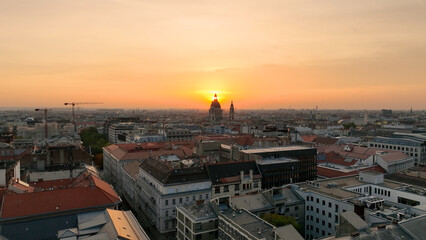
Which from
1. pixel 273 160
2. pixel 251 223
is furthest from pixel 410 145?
pixel 251 223

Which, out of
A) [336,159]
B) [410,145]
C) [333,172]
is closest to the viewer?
[333,172]

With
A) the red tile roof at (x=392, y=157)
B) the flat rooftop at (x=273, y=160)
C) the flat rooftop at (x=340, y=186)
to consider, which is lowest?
the flat rooftop at (x=340, y=186)

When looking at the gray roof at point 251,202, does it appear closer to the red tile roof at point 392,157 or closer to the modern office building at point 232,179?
→ the modern office building at point 232,179

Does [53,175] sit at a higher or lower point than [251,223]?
lower

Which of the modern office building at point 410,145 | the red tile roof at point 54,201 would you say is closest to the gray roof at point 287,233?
the red tile roof at point 54,201

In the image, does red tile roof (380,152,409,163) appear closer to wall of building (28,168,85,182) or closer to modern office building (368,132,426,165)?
modern office building (368,132,426,165)

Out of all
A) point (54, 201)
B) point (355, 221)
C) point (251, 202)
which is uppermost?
point (355, 221)

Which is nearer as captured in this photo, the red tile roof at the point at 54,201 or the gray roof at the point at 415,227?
the gray roof at the point at 415,227

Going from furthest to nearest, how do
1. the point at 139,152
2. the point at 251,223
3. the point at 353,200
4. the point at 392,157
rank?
the point at 139,152 → the point at 392,157 → the point at 353,200 → the point at 251,223

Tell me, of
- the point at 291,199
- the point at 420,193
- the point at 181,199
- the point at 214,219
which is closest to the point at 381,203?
the point at 420,193

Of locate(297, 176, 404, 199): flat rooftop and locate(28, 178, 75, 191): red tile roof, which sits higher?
locate(297, 176, 404, 199): flat rooftop

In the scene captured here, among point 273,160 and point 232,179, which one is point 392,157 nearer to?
point 273,160

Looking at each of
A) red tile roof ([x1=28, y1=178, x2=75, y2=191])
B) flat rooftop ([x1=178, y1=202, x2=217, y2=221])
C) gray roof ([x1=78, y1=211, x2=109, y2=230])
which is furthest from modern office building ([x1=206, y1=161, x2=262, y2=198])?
red tile roof ([x1=28, y1=178, x2=75, y2=191])
